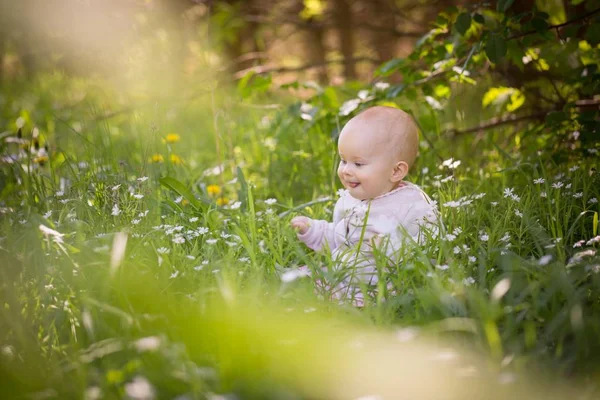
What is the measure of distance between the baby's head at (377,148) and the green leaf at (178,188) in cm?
67

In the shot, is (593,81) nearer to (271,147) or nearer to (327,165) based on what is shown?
(327,165)

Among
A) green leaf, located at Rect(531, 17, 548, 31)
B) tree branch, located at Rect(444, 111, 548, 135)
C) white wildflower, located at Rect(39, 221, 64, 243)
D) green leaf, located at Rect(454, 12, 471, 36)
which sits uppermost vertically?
green leaf, located at Rect(454, 12, 471, 36)

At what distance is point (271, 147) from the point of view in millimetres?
3523

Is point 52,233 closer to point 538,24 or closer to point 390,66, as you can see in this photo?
point 390,66

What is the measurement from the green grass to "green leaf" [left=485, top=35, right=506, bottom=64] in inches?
22.6

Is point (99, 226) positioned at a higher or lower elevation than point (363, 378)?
higher

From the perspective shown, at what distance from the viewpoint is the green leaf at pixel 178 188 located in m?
2.40

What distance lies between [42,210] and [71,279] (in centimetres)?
79

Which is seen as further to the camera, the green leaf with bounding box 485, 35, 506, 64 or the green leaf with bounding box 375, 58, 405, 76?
the green leaf with bounding box 375, 58, 405, 76

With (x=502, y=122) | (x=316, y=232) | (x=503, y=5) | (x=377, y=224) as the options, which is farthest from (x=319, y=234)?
(x=502, y=122)

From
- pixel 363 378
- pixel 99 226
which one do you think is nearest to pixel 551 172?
pixel 363 378

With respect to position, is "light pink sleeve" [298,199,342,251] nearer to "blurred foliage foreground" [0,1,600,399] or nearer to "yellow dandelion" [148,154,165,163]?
"blurred foliage foreground" [0,1,600,399]

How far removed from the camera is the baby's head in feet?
7.22

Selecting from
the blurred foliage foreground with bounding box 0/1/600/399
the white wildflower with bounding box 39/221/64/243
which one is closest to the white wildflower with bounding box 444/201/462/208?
the blurred foliage foreground with bounding box 0/1/600/399
